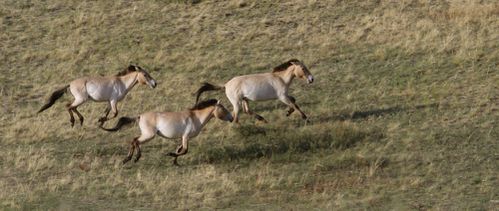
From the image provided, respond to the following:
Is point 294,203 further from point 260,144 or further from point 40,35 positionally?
point 40,35

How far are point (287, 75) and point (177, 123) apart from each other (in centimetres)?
355

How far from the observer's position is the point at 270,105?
2183 centimetres

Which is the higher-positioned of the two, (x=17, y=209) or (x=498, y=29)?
(x=17, y=209)

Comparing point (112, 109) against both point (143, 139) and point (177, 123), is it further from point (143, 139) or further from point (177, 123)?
point (177, 123)

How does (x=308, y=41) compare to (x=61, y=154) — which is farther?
(x=308, y=41)

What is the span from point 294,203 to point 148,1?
1615 cm

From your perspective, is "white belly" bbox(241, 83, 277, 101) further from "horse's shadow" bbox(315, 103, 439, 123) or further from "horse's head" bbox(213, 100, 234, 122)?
"horse's head" bbox(213, 100, 234, 122)

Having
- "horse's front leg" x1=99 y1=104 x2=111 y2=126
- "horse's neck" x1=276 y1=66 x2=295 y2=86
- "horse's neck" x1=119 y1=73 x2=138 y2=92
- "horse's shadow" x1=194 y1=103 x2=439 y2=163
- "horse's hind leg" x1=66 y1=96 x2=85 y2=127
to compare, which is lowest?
"horse's shadow" x1=194 y1=103 x2=439 y2=163

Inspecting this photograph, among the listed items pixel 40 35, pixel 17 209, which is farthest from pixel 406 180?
pixel 40 35

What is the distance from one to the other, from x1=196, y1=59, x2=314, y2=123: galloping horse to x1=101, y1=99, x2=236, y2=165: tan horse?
2.26 m

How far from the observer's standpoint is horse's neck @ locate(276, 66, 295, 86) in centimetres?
2059

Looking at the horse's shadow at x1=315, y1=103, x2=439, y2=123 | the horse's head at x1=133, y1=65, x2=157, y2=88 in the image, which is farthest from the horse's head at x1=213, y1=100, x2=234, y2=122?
the horse's shadow at x1=315, y1=103, x2=439, y2=123

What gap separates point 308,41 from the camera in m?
27.3

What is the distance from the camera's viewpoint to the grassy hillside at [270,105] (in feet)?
54.5
